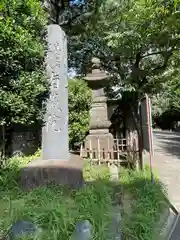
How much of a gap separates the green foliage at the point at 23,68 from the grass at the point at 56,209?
2.36 metres

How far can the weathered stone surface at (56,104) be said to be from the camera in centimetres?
622

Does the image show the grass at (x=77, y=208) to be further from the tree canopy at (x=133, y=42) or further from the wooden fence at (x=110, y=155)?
the tree canopy at (x=133, y=42)

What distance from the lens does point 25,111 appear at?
24.6ft

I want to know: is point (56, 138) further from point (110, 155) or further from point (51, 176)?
point (110, 155)

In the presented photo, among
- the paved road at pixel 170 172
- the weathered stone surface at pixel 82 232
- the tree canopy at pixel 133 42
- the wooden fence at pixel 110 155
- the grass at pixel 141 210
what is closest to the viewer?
the weathered stone surface at pixel 82 232

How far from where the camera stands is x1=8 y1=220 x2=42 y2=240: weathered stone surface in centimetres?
291

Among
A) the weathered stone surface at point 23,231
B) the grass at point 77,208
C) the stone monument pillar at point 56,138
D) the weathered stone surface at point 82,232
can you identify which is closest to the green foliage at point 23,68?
the stone monument pillar at point 56,138

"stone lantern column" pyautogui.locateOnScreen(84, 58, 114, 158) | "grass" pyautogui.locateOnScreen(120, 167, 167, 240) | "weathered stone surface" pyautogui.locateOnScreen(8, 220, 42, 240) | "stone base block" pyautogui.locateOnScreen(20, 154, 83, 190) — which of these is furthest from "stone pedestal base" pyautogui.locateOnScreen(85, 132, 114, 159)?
"weathered stone surface" pyautogui.locateOnScreen(8, 220, 42, 240)

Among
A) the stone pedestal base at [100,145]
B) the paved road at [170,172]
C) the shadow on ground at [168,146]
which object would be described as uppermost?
the stone pedestal base at [100,145]

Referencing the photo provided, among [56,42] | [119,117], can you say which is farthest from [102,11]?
[56,42]

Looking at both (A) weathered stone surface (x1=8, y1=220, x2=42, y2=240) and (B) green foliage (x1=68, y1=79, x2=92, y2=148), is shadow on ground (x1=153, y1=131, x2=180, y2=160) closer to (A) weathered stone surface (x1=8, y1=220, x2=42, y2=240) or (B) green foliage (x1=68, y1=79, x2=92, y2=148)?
(B) green foliage (x1=68, y1=79, x2=92, y2=148)

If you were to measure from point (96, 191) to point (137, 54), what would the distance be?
8654 millimetres

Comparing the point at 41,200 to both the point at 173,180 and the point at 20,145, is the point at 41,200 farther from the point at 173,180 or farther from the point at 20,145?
the point at 20,145

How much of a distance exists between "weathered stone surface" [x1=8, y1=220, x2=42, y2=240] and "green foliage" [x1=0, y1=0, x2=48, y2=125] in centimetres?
457
